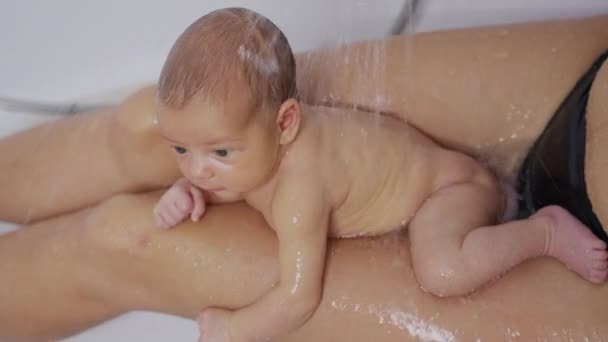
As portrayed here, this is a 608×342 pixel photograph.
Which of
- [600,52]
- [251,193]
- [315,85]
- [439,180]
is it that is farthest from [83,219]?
[600,52]

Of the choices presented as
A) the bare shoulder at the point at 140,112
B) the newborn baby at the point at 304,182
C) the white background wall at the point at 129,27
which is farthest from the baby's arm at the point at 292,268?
the white background wall at the point at 129,27

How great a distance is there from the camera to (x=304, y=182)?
0.78m

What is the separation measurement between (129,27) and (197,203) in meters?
0.58

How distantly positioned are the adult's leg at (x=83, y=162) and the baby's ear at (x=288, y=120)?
199 millimetres

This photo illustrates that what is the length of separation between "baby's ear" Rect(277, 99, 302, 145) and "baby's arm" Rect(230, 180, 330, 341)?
0.05 metres

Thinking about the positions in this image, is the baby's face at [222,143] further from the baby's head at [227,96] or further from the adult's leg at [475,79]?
the adult's leg at [475,79]

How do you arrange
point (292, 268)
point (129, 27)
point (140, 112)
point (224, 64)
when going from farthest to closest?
point (129, 27)
point (140, 112)
point (292, 268)
point (224, 64)

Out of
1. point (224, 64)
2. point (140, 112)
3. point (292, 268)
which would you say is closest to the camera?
point (224, 64)

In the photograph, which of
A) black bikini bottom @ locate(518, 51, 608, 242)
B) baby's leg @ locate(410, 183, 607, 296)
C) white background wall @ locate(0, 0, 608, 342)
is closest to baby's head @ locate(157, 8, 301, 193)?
baby's leg @ locate(410, 183, 607, 296)

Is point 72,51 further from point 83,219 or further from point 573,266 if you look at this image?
point 573,266

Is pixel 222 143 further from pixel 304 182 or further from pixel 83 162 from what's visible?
pixel 83 162

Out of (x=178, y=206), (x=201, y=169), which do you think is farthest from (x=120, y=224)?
(x=201, y=169)

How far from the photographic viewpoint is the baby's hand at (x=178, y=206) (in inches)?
33.0

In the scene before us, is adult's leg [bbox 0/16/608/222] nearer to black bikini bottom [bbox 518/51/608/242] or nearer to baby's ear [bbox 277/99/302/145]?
black bikini bottom [bbox 518/51/608/242]
